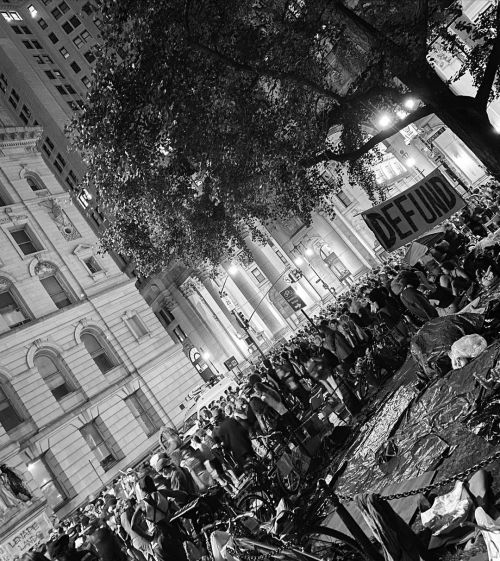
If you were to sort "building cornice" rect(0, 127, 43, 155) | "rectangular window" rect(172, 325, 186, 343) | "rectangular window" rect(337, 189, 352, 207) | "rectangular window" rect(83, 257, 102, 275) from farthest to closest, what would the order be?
"rectangular window" rect(172, 325, 186, 343) < "rectangular window" rect(337, 189, 352, 207) < "rectangular window" rect(83, 257, 102, 275) < "building cornice" rect(0, 127, 43, 155)

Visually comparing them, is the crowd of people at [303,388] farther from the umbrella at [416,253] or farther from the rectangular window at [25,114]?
the rectangular window at [25,114]

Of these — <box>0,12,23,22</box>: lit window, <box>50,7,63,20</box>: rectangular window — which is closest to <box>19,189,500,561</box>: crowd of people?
<box>50,7,63,20</box>: rectangular window

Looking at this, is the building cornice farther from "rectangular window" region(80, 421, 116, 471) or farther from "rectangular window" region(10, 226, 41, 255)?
"rectangular window" region(80, 421, 116, 471)

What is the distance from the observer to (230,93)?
1041cm

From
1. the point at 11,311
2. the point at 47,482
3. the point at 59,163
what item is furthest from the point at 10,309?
the point at 59,163

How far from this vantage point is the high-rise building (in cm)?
2464

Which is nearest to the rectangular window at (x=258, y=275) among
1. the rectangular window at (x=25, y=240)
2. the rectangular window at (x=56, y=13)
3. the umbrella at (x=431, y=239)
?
the rectangular window at (x=25, y=240)

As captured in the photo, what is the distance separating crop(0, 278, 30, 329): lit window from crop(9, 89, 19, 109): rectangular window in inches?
1798

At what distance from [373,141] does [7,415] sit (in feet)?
78.7

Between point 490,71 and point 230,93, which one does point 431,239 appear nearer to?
point 490,71

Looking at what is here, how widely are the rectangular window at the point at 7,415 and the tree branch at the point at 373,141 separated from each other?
72.5 feet

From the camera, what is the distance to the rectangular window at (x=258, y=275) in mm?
56834

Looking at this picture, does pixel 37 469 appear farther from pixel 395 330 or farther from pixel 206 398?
pixel 395 330

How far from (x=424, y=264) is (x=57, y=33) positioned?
75479 millimetres
